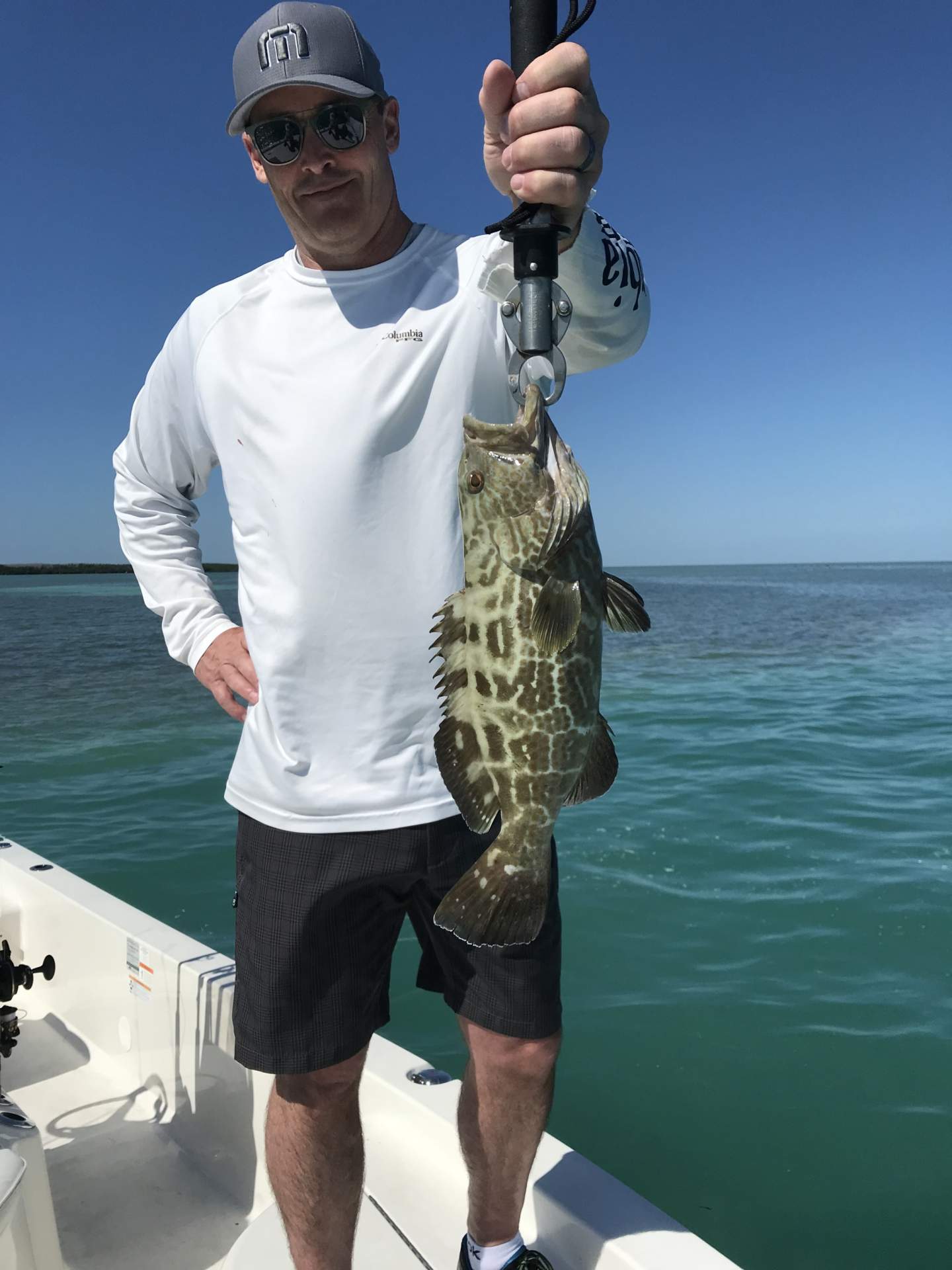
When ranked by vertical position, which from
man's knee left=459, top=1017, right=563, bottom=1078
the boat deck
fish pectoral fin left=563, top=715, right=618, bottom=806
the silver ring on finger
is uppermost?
the silver ring on finger

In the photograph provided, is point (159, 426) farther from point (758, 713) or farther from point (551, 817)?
point (758, 713)

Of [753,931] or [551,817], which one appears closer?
[551,817]

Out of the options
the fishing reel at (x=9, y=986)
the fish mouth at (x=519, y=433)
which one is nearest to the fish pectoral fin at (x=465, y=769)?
the fish mouth at (x=519, y=433)

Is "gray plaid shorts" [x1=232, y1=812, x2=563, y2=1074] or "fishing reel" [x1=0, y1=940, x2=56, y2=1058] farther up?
"gray plaid shorts" [x1=232, y1=812, x2=563, y2=1074]

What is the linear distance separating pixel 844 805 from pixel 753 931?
3842mm

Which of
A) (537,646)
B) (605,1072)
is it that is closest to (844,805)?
(605,1072)

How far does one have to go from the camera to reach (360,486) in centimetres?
254

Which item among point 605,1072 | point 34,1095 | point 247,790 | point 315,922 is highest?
point 247,790

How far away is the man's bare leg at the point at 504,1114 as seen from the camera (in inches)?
106

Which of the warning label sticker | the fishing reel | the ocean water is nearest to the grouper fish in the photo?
the fishing reel

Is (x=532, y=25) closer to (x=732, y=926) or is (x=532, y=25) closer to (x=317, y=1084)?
(x=317, y=1084)

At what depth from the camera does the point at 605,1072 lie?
19.8 feet

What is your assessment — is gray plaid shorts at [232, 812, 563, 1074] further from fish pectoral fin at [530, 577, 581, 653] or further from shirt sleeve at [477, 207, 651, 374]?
shirt sleeve at [477, 207, 651, 374]

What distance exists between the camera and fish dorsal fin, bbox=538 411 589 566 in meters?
1.86
